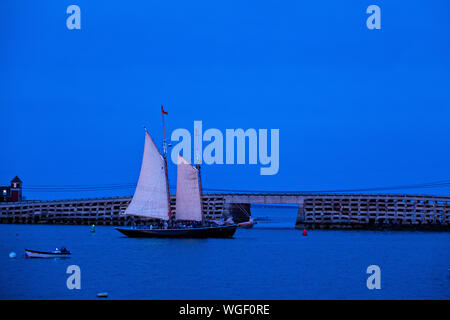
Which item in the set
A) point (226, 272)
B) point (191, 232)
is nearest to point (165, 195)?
point (191, 232)

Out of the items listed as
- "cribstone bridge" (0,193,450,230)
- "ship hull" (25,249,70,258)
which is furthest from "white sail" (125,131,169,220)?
"cribstone bridge" (0,193,450,230)

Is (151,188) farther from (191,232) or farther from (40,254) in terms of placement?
(40,254)

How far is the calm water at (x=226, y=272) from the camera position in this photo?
4800 centimetres

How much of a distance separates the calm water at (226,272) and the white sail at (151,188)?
363 inches

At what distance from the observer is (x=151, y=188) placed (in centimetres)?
9731

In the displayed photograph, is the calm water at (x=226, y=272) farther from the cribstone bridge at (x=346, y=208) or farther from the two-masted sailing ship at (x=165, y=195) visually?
the cribstone bridge at (x=346, y=208)

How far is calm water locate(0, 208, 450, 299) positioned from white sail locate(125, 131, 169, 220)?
30.3ft

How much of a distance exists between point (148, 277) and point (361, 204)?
118564 millimetres

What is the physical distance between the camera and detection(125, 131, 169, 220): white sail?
95812 millimetres

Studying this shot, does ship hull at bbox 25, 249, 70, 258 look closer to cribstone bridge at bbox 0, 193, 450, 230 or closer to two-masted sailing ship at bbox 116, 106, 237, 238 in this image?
two-masted sailing ship at bbox 116, 106, 237, 238

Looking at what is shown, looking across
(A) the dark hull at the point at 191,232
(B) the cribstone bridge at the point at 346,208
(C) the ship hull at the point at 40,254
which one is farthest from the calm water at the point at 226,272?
(B) the cribstone bridge at the point at 346,208

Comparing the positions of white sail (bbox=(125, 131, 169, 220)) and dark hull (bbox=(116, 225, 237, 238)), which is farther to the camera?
dark hull (bbox=(116, 225, 237, 238))

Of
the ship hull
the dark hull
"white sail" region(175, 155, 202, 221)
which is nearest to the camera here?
the ship hull
